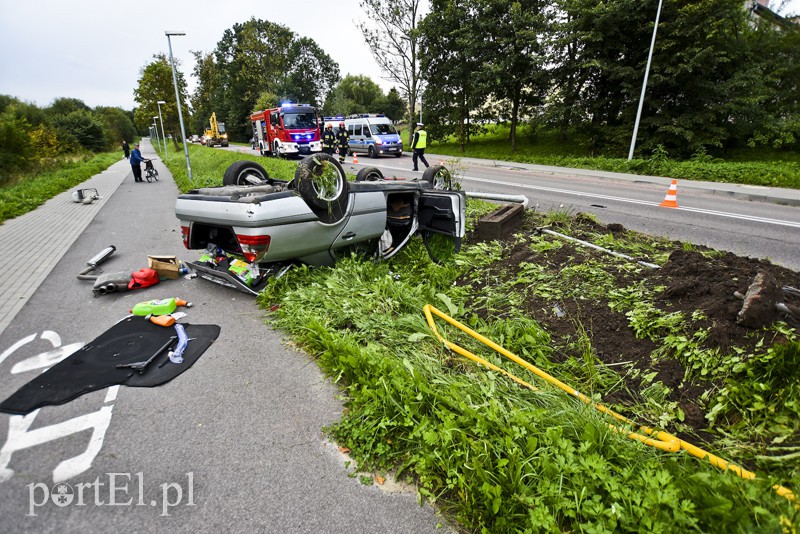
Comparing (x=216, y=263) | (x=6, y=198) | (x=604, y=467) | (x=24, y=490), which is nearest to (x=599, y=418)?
(x=604, y=467)

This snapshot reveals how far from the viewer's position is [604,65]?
17.8 meters

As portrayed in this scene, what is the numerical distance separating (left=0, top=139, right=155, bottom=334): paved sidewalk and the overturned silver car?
2.21 m

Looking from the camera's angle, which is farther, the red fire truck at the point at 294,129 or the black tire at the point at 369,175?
the red fire truck at the point at 294,129

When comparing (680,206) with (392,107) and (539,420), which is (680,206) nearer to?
(539,420)

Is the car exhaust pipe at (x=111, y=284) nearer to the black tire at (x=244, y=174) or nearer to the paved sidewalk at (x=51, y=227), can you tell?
the paved sidewalk at (x=51, y=227)

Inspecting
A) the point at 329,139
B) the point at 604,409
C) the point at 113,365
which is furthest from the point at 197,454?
the point at 329,139

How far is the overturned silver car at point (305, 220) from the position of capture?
4109mm

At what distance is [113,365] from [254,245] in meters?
1.58

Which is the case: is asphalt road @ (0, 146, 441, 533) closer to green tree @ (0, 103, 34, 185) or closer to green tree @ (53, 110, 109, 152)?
green tree @ (0, 103, 34, 185)

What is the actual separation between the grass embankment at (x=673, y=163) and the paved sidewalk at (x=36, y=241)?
59.3 ft

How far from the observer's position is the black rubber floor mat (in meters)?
2.90

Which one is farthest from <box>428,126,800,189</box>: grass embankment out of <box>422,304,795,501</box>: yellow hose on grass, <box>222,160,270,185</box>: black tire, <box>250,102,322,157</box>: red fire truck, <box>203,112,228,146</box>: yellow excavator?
<box>203,112,228,146</box>: yellow excavator

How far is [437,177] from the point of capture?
20.5ft

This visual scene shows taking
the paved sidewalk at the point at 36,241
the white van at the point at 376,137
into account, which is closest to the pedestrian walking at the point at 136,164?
the paved sidewalk at the point at 36,241
